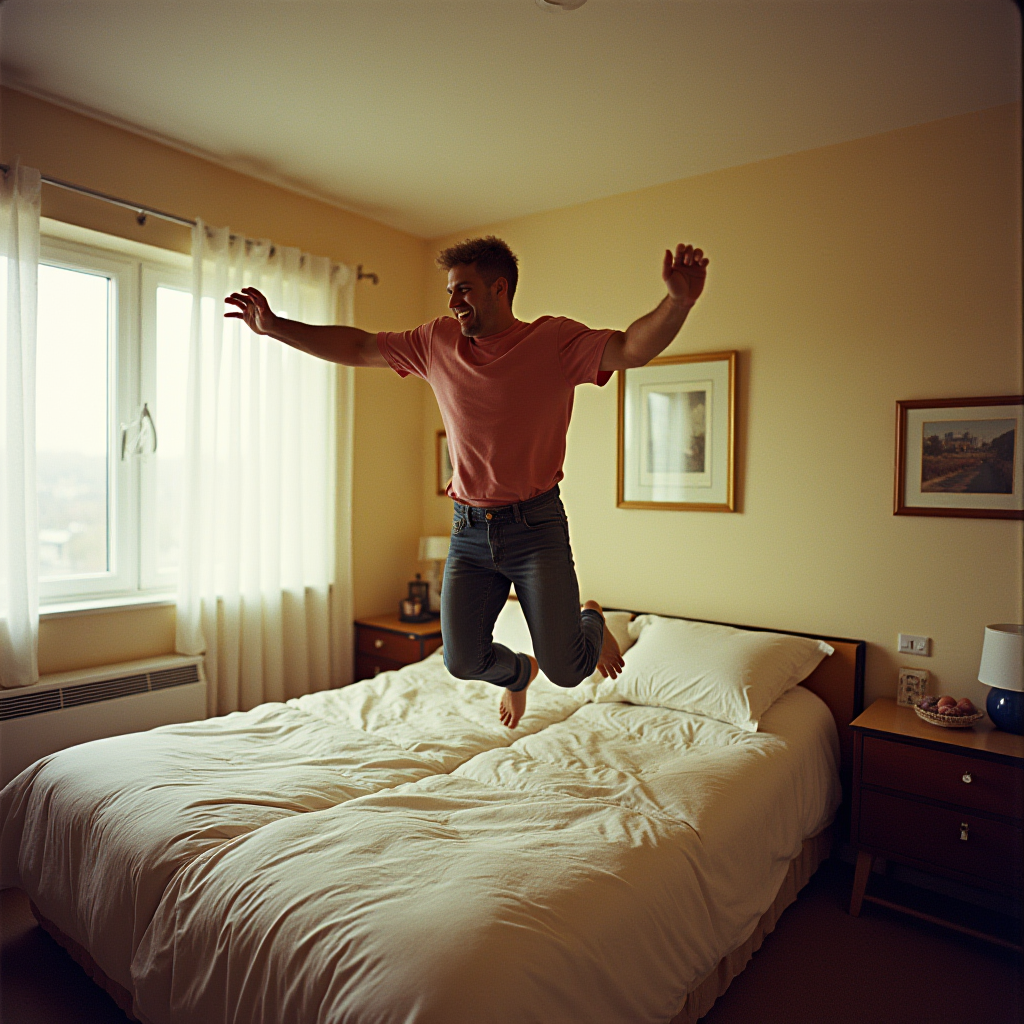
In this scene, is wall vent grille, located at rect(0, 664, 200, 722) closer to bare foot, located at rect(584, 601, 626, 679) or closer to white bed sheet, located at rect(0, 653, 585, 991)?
white bed sheet, located at rect(0, 653, 585, 991)

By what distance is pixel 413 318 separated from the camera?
14.6 ft

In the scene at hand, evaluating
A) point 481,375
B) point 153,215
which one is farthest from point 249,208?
point 481,375

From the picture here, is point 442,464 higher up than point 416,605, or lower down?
higher up

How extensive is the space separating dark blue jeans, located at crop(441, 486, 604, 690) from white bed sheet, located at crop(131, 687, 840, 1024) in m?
0.38

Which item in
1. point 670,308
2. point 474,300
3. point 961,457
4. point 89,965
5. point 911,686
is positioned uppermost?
point 474,300

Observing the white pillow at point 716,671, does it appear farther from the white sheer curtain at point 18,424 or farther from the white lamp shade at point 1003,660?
the white sheer curtain at point 18,424

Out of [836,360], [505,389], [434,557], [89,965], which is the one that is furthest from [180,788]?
[836,360]

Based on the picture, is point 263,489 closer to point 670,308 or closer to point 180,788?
point 180,788

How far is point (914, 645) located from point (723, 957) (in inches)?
60.9

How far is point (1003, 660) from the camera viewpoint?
2498 mm

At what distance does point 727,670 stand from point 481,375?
160 centimetres

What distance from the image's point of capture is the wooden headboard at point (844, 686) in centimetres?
299

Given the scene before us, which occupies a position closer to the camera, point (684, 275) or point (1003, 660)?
point (684, 275)

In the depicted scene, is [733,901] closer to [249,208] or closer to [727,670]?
[727,670]
